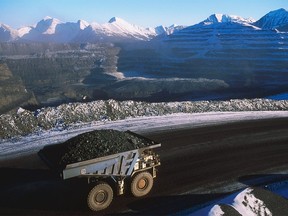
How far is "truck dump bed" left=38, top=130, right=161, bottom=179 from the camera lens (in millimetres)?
10297

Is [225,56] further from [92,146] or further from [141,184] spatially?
[92,146]

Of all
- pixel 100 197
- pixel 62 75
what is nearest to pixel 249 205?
pixel 100 197

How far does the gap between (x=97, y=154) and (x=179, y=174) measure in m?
4.41

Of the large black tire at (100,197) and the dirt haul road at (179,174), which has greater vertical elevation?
the large black tire at (100,197)

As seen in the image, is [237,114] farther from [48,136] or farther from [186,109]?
[48,136]

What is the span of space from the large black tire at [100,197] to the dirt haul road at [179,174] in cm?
25

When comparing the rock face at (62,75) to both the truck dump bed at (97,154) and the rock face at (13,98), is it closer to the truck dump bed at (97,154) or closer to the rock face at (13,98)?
the rock face at (13,98)

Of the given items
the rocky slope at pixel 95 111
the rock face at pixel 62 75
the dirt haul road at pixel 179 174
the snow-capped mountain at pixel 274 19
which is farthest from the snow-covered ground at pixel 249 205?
the snow-capped mountain at pixel 274 19

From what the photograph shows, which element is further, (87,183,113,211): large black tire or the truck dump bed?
(87,183,113,211): large black tire

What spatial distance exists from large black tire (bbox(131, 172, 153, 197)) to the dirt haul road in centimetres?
23

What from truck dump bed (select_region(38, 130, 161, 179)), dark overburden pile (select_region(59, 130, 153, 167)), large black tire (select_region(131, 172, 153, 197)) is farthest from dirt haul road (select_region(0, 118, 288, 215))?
dark overburden pile (select_region(59, 130, 153, 167))

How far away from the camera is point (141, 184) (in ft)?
38.7

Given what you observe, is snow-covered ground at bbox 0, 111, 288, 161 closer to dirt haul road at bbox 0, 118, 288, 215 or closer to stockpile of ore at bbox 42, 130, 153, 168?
dirt haul road at bbox 0, 118, 288, 215

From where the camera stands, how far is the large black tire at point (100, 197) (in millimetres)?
10664
